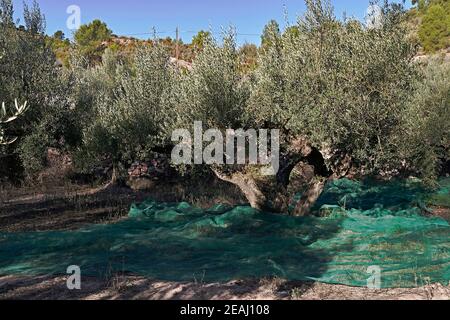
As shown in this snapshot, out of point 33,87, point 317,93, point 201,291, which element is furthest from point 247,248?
point 33,87

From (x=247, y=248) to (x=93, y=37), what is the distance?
60415 mm

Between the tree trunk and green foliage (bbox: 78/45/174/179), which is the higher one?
green foliage (bbox: 78/45/174/179)

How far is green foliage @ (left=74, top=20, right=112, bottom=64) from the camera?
5728cm

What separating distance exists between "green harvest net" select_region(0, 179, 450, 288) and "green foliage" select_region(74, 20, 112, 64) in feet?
162

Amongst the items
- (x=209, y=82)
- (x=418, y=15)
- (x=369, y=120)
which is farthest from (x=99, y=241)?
(x=418, y=15)

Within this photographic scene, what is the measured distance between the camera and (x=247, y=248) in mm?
9148

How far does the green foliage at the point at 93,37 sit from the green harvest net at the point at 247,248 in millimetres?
49267

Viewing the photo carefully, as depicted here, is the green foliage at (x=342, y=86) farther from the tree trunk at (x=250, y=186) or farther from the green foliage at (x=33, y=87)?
the green foliage at (x=33, y=87)

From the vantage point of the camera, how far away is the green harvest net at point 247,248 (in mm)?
7801

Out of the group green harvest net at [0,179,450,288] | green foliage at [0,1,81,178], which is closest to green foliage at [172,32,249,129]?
green harvest net at [0,179,450,288]

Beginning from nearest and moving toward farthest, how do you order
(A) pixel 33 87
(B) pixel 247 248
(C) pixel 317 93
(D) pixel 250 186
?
(B) pixel 247 248, (C) pixel 317 93, (D) pixel 250 186, (A) pixel 33 87

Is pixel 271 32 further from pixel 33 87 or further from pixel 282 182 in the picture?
pixel 33 87

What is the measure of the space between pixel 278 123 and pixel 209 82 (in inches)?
83.8

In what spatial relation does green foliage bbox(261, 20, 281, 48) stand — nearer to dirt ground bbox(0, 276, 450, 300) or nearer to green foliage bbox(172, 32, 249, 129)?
green foliage bbox(172, 32, 249, 129)
